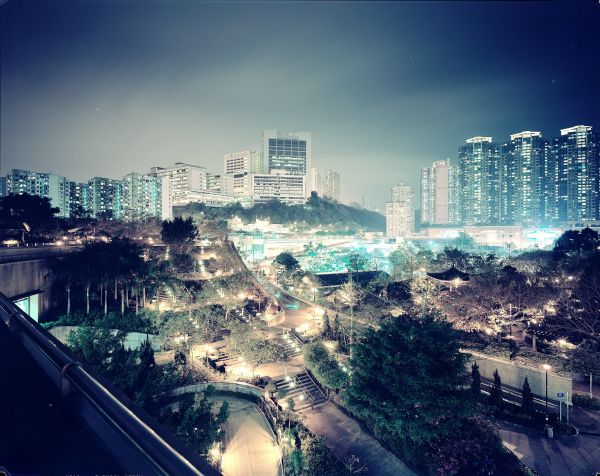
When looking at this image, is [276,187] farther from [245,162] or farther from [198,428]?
[198,428]

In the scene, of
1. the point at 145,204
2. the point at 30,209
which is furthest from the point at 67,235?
the point at 145,204

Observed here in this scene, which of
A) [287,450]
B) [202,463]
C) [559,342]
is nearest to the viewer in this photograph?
[202,463]

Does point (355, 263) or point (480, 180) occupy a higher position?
point (480, 180)

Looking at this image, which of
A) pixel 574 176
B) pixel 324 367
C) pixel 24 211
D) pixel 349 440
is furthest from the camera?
pixel 574 176

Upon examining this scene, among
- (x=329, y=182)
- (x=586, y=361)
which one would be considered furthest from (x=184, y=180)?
(x=586, y=361)

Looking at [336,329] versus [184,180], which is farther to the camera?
[184,180]

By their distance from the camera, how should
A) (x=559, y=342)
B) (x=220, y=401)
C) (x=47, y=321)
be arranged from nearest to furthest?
(x=220, y=401)
(x=559, y=342)
(x=47, y=321)

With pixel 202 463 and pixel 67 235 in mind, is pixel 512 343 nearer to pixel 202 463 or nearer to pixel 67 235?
pixel 202 463
